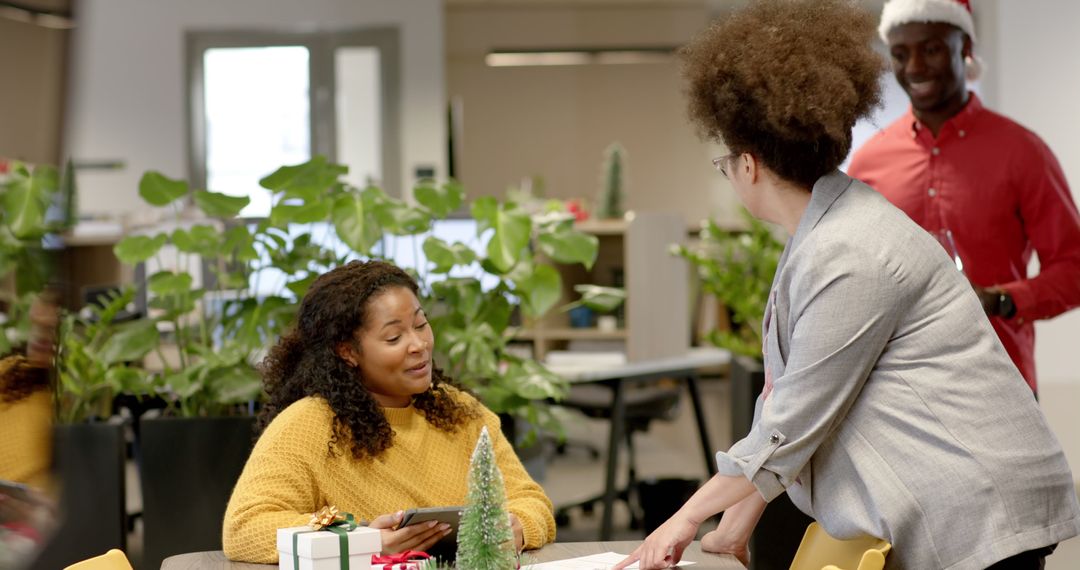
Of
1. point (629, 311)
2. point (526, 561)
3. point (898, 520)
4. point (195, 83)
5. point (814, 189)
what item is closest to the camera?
point (898, 520)

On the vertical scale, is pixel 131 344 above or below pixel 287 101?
below

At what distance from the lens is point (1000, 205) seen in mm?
2588

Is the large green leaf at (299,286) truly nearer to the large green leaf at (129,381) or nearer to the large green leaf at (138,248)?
the large green leaf at (138,248)

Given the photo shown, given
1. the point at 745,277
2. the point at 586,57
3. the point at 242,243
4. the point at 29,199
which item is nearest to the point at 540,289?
the point at 242,243

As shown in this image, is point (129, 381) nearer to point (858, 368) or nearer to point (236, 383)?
point (236, 383)

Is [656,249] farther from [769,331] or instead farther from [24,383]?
[24,383]

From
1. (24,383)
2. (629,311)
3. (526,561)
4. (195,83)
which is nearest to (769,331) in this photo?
(526,561)

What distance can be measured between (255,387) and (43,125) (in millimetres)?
2726

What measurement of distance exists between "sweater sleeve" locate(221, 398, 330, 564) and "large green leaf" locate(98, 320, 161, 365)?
47.7 inches

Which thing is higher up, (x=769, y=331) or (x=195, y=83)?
(x=195, y=83)

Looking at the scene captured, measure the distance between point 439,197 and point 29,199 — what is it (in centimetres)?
262

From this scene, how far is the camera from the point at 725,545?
167 cm

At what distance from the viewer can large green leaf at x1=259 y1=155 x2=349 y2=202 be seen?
3.04 meters

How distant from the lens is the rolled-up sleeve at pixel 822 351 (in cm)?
139
